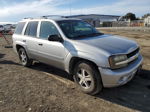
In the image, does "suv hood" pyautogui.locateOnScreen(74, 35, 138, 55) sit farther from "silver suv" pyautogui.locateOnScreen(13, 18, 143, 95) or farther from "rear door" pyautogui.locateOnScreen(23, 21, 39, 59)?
"rear door" pyautogui.locateOnScreen(23, 21, 39, 59)

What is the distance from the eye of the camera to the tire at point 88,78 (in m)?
4.09

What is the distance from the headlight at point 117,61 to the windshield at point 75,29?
4.48 ft

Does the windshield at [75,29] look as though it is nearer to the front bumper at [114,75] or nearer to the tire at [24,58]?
the front bumper at [114,75]

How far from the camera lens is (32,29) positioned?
6.11 m

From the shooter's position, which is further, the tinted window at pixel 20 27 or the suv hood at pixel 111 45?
the tinted window at pixel 20 27

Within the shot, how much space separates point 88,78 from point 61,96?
0.81m

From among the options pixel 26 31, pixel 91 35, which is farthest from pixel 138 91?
pixel 26 31

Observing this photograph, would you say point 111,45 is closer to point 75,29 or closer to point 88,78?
point 88,78

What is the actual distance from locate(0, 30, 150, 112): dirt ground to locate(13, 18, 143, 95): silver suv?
384 mm

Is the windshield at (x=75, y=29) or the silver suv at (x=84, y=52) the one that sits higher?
the windshield at (x=75, y=29)

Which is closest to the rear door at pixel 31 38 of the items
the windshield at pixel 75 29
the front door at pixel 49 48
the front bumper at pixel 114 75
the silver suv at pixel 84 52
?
the silver suv at pixel 84 52

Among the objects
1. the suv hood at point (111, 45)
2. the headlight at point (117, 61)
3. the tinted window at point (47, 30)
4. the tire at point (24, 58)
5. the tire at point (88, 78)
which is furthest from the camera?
the tire at point (24, 58)

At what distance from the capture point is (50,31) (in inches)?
209

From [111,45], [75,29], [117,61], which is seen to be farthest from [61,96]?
[75,29]
